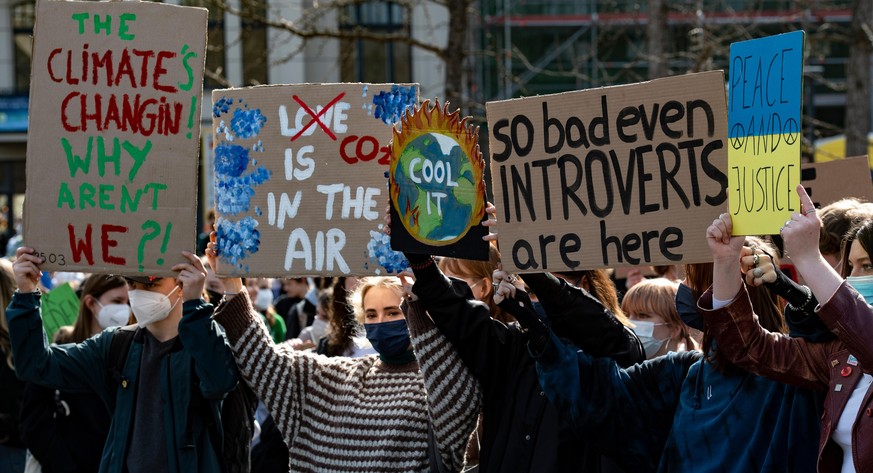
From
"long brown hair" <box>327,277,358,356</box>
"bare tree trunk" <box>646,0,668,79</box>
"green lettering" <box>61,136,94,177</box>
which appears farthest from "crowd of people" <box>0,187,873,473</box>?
"bare tree trunk" <box>646,0,668,79</box>

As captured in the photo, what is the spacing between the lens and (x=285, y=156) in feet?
14.0

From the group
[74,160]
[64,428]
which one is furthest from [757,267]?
[64,428]

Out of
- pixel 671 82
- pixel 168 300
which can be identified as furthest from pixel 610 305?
pixel 168 300

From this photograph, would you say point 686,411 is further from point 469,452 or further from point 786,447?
point 469,452

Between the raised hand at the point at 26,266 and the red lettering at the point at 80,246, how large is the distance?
12cm

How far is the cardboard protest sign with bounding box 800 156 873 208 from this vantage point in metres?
5.38

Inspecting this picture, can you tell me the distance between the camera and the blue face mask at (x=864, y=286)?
309cm

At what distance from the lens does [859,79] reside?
468 inches

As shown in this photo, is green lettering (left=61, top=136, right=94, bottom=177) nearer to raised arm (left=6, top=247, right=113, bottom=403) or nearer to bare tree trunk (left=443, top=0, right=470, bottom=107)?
raised arm (left=6, top=247, right=113, bottom=403)

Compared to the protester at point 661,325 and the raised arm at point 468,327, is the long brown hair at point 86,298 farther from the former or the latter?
the protester at point 661,325

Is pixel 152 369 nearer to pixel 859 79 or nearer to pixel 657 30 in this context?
pixel 657 30

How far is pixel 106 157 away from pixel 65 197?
0.20m

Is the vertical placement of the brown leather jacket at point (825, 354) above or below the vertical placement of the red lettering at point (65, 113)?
below

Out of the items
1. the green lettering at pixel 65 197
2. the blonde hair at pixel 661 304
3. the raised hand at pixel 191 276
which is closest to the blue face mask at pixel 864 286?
the blonde hair at pixel 661 304
